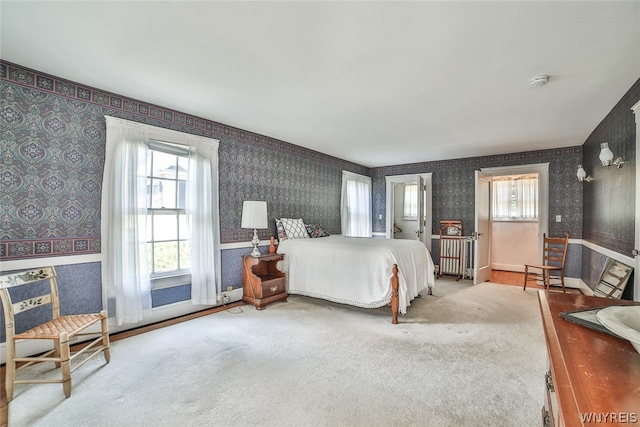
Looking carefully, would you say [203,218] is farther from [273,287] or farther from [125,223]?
[273,287]

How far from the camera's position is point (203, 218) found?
365cm

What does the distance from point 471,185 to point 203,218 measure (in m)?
5.14

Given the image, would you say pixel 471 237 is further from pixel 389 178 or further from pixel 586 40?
pixel 586 40

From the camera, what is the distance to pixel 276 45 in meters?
2.12

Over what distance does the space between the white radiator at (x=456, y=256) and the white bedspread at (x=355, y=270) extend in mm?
1953

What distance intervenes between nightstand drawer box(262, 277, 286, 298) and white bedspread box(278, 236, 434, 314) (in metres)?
0.17

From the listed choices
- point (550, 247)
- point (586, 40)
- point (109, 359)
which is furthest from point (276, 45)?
point (550, 247)

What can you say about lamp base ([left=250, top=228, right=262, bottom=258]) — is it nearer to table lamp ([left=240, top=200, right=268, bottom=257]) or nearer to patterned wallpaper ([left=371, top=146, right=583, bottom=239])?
table lamp ([left=240, top=200, right=268, bottom=257])

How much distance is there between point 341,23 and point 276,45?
0.51m

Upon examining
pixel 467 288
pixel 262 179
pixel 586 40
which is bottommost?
pixel 467 288

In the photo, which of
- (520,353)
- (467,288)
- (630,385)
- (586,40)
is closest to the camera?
(630,385)

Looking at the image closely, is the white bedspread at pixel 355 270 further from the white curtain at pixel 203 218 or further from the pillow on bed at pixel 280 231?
the white curtain at pixel 203 218

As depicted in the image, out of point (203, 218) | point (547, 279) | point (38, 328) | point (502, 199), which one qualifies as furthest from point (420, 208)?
point (38, 328)

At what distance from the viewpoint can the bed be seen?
11.3ft
